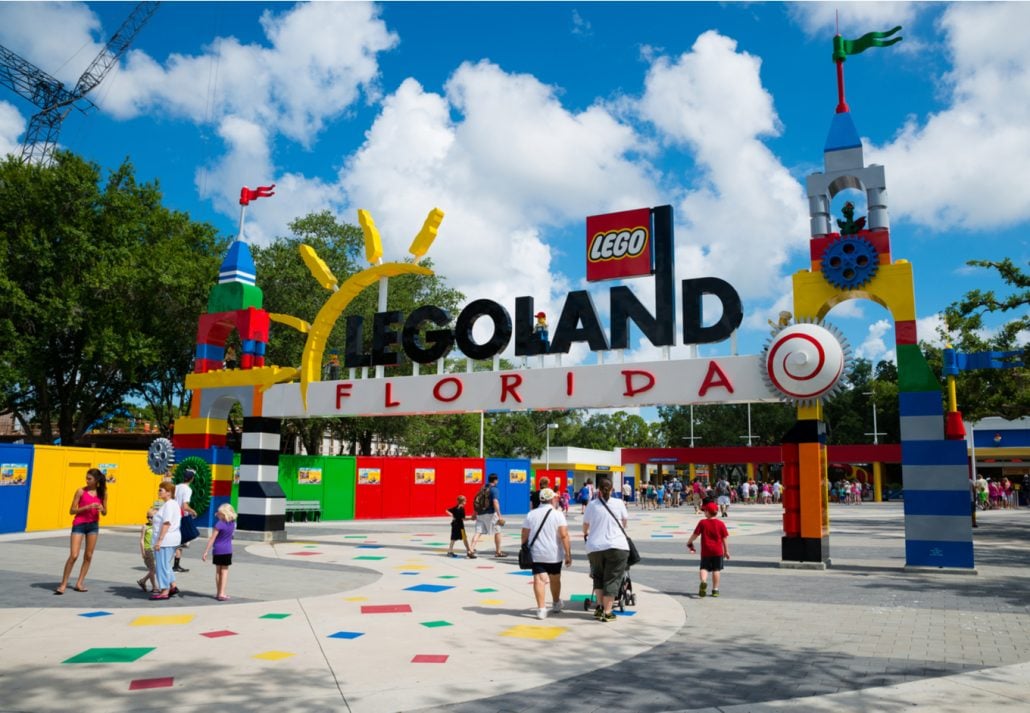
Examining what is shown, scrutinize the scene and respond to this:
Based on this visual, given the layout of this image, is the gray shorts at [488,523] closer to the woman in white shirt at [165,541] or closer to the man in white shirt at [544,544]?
the man in white shirt at [544,544]

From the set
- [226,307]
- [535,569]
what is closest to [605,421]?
[226,307]

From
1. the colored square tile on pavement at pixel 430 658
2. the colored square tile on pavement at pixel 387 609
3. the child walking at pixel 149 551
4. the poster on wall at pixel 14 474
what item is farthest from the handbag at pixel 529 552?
the poster on wall at pixel 14 474

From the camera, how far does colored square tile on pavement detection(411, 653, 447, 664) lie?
7.05 metres

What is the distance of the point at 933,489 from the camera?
14.0m

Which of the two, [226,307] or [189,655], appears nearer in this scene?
[189,655]

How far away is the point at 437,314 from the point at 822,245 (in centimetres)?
900

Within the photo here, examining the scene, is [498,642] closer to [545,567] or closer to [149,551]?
[545,567]

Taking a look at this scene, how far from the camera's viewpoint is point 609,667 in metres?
7.01

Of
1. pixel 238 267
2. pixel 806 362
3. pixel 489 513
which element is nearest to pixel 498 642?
pixel 489 513

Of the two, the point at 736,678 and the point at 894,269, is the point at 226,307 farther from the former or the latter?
the point at 736,678

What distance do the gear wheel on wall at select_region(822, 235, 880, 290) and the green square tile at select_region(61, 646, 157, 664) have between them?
12814 mm

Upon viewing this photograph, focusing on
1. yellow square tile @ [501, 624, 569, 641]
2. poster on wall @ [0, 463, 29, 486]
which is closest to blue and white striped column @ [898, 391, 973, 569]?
yellow square tile @ [501, 624, 569, 641]

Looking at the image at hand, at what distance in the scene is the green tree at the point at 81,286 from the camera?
1161 inches

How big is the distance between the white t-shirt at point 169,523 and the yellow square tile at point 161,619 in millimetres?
1282
